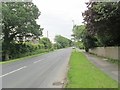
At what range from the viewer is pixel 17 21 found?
45.2 m

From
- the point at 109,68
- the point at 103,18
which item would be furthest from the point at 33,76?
the point at 103,18

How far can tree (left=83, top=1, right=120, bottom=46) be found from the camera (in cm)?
2011

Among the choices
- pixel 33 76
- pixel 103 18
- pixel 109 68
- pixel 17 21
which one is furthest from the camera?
pixel 17 21

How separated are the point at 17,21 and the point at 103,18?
81.6 feet

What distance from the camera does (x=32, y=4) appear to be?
52219 mm

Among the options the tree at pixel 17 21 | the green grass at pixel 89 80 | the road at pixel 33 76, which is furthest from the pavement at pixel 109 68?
the tree at pixel 17 21

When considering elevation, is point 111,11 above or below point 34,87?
above

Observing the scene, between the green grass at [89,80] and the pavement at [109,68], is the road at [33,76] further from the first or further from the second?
the pavement at [109,68]

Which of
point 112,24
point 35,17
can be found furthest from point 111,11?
point 35,17

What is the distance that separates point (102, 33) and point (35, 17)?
2644cm

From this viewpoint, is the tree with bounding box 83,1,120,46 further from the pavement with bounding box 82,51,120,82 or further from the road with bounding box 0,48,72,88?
the road with bounding box 0,48,72,88

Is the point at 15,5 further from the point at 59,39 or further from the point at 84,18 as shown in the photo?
the point at 59,39

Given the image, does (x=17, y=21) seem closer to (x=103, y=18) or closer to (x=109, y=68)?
(x=103, y=18)

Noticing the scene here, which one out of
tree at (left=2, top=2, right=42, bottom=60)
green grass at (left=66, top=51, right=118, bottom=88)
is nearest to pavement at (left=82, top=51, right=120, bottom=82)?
green grass at (left=66, top=51, right=118, bottom=88)
